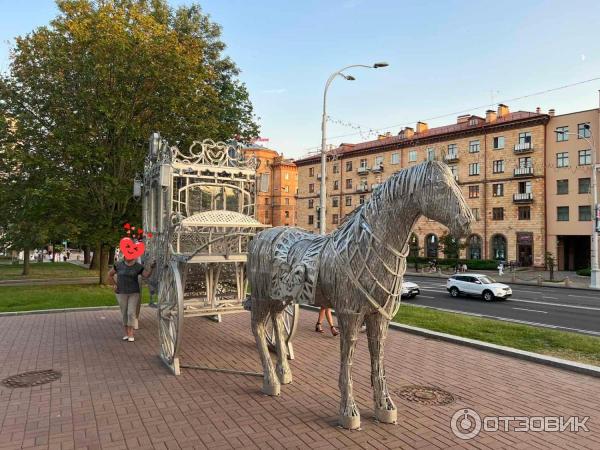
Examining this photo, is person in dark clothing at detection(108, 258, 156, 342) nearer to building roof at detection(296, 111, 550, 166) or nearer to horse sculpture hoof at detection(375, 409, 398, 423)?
horse sculpture hoof at detection(375, 409, 398, 423)

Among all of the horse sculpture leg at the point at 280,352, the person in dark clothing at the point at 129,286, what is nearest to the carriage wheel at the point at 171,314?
the horse sculpture leg at the point at 280,352

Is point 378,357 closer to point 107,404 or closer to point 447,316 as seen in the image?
point 107,404

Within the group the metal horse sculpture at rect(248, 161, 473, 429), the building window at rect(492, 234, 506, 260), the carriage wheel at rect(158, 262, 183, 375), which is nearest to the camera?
the metal horse sculpture at rect(248, 161, 473, 429)

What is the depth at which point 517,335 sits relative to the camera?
10.1 meters

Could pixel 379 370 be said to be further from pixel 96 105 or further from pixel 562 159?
pixel 562 159

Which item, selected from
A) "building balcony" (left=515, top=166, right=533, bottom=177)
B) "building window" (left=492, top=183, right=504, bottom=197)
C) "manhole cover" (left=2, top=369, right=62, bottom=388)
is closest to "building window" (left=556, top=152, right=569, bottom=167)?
"building balcony" (left=515, top=166, right=533, bottom=177)

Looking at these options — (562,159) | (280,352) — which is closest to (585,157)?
(562,159)

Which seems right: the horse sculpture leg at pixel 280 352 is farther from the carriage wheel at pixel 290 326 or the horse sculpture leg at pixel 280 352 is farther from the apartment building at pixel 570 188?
the apartment building at pixel 570 188

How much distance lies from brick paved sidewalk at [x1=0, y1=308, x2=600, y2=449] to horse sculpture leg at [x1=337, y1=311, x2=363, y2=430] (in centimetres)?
14

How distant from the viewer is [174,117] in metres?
17.3

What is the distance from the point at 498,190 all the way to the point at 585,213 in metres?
7.66

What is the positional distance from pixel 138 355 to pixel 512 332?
330 inches

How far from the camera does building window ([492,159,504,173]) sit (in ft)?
141

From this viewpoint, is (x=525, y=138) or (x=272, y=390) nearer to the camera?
(x=272, y=390)
